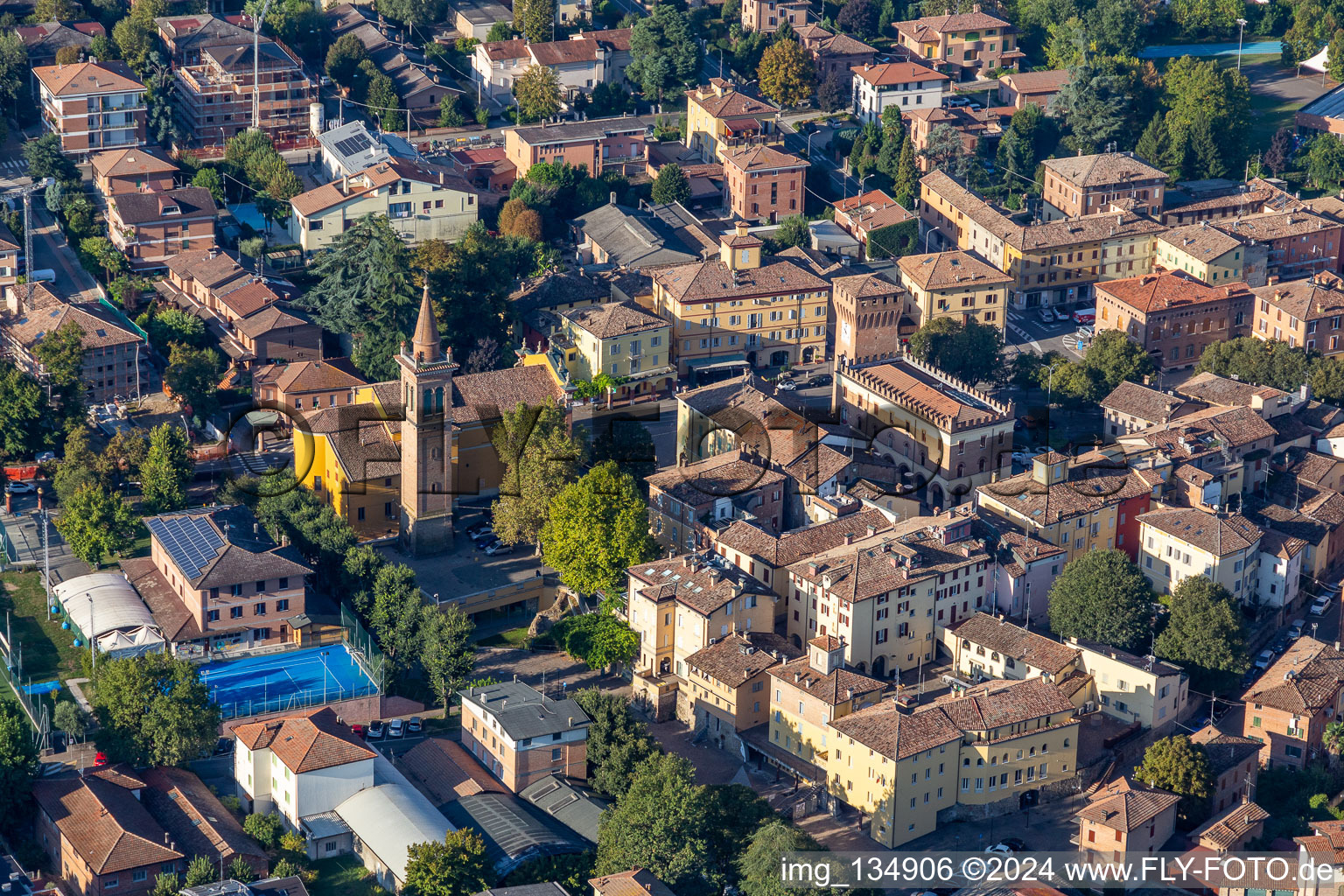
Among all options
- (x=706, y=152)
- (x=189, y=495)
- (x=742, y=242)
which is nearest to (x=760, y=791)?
(x=189, y=495)

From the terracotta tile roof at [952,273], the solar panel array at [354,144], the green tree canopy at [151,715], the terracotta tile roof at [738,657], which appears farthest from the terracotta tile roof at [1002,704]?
the solar panel array at [354,144]

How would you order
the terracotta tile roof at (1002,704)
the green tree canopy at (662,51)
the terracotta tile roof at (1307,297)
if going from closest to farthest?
the terracotta tile roof at (1002,704), the terracotta tile roof at (1307,297), the green tree canopy at (662,51)

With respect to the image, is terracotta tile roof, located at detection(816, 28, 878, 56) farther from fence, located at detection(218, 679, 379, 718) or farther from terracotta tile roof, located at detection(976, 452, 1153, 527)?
fence, located at detection(218, 679, 379, 718)

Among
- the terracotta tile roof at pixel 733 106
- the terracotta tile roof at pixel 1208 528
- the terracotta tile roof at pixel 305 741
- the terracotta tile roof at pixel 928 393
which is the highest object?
the terracotta tile roof at pixel 733 106

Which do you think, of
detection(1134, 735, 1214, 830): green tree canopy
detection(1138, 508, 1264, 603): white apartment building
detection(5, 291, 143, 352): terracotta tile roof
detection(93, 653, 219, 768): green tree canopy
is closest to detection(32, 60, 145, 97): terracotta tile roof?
detection(5, 291, 143, 352): terracotta tile roof

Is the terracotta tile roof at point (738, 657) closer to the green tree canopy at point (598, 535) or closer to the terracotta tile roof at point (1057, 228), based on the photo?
the green tree canopy at point (598, 535)

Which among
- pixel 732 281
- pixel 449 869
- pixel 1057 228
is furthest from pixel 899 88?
pixel 449 869
